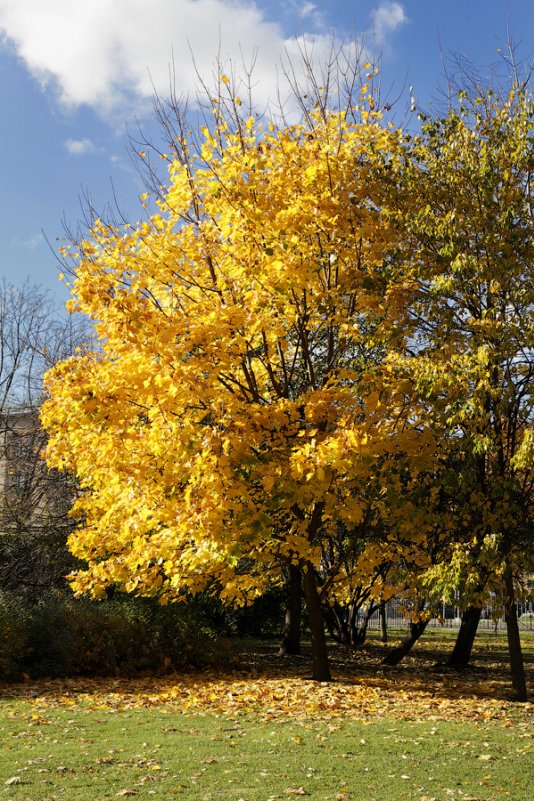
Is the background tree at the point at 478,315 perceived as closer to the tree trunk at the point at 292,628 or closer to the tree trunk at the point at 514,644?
the tree trunk at the point at 514,644

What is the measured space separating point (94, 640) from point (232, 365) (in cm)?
661

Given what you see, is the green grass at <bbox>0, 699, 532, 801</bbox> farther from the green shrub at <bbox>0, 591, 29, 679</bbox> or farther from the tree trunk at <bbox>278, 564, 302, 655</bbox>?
the tree trunk at <bbox>278, 564, 302, 655</bbox>

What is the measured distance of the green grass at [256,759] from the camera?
20.3 feet

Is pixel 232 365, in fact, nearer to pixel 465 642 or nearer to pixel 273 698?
pixel 273 698

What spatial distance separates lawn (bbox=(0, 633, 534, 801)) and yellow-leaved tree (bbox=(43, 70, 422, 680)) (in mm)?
1831

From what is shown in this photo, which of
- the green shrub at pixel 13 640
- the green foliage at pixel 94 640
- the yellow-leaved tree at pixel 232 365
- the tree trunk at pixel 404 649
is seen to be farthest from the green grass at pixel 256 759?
the tree trunk at pixel 404 649

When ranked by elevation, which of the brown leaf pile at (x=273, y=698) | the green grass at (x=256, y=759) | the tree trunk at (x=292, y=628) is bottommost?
the brown leaf pile at (x=273, y=698)

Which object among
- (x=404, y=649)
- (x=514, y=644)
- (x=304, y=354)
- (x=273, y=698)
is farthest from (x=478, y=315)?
(x=404, y=649)

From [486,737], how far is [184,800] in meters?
4.15

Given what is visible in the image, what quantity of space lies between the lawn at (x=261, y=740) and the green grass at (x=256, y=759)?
18mm

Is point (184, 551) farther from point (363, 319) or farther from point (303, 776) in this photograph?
point (363, 319)

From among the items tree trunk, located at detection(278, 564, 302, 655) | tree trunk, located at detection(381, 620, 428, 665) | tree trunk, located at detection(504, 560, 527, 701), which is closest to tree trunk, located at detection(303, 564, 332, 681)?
tree trunk, located at detection(504, 560, 527, 701)

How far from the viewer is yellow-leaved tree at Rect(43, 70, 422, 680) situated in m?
9.70

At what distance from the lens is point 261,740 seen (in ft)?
26.6
